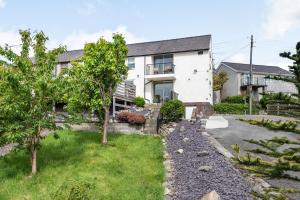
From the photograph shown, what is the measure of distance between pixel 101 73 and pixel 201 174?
33.2 ft

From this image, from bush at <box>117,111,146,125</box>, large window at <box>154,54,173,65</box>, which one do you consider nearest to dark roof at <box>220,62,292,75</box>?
large window at <box>154,54,173,65</box>

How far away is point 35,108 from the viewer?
51.7 ft

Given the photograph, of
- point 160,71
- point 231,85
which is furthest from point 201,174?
point 231,85

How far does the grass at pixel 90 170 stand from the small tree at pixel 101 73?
206cm

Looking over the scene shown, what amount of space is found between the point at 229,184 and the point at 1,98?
10.6 meters

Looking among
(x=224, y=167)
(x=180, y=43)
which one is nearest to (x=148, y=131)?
(x=224, y=167)

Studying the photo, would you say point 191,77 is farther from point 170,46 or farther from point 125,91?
point 125,91

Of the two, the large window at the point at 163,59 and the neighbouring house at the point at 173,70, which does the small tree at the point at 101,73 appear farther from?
the large window at the point at 163,59

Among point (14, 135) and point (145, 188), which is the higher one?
point (14, 135)

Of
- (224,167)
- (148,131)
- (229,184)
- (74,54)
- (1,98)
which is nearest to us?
(229,184)

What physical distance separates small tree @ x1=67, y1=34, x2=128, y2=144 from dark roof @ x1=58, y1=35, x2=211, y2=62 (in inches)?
709

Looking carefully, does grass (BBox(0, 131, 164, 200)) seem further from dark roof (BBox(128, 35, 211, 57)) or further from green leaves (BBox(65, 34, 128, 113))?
dark roof (BBox(128, 35, 211, 57))

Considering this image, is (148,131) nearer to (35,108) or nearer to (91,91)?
(91,91)

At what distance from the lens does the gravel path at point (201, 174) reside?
1312cm
